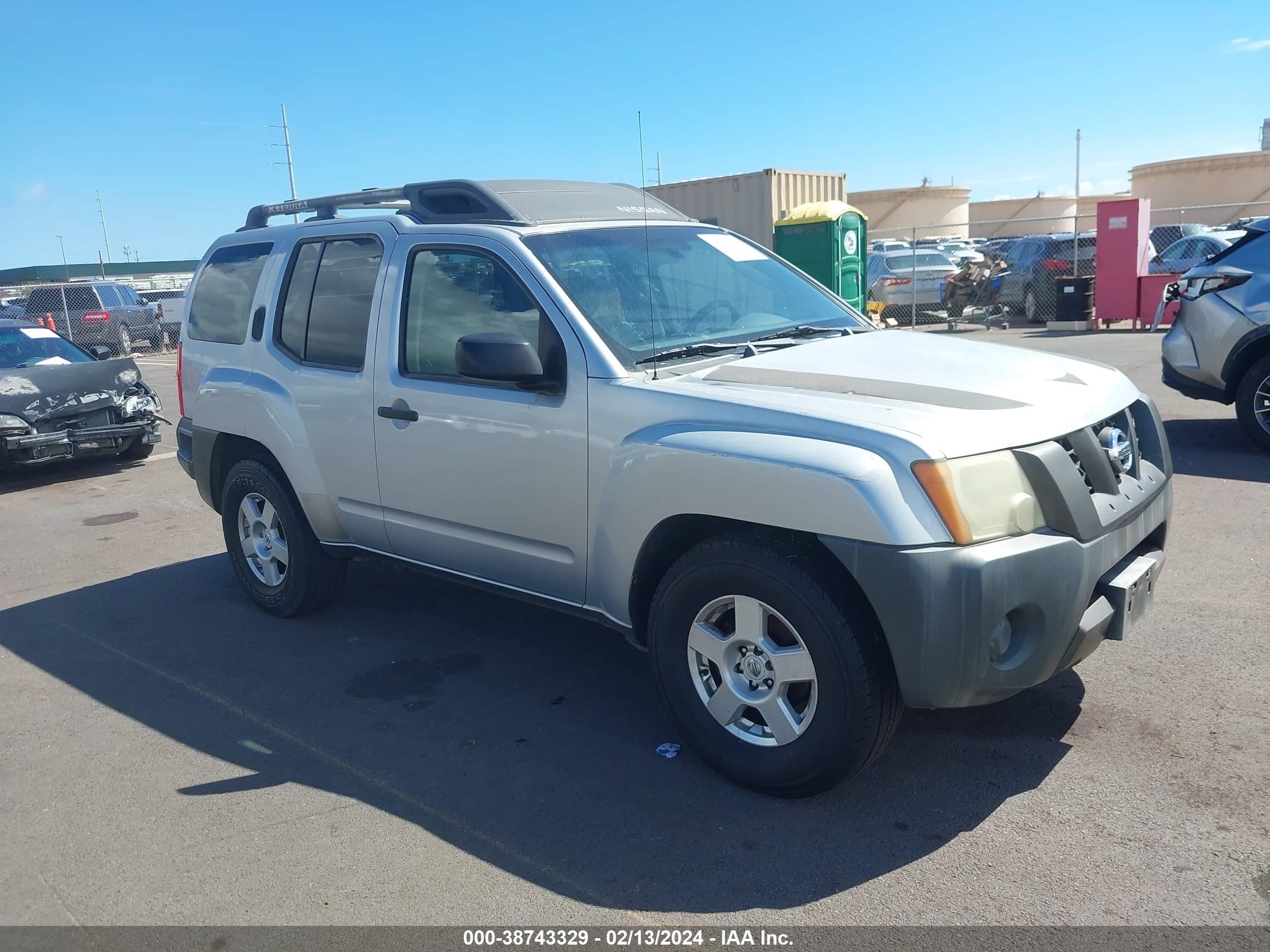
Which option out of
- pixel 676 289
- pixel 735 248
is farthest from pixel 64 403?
pixel 676 289

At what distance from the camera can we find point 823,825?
11.1 feet

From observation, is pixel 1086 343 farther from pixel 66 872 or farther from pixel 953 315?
pixel 66 872

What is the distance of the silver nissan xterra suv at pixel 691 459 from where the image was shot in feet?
10.2

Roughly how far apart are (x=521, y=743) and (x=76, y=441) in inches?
308

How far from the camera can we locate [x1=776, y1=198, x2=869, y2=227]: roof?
14242 millimetres

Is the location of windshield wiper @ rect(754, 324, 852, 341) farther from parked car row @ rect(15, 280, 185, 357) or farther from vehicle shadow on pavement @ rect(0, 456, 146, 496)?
parked car row @ rect(15, 280, 185, 357)

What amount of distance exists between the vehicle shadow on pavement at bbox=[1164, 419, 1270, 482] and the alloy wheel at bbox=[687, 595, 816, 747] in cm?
469

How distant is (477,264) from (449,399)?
57cm

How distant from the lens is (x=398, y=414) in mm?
4559

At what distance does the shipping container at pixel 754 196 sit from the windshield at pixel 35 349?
30.5 ft

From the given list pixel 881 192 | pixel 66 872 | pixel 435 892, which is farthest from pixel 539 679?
pixel 881 192

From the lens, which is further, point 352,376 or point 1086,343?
point 1086,343

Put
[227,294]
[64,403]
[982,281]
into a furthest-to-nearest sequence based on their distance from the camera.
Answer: [982,281] < [64,403] < [227,294]

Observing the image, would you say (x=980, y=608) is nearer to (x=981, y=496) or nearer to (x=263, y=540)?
(x=981, y=496)
